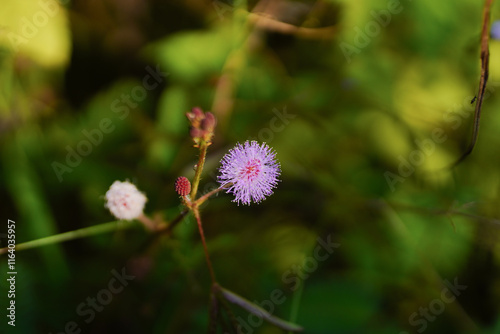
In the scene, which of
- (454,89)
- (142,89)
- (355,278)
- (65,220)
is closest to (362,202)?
(355,278)

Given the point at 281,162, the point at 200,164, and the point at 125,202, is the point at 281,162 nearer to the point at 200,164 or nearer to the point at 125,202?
the point at 125,202

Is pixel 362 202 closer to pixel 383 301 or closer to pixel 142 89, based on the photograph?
pixel 383 301

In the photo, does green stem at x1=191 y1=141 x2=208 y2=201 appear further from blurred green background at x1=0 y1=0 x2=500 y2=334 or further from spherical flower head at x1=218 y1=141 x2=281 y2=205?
blurred green background at x1=0 y1=0 x2=500 y2=334

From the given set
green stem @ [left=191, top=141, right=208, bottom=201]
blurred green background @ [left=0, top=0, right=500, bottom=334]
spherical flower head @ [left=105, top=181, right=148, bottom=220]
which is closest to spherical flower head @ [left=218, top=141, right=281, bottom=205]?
green stem @ [left=191, top=141, right=208, bottom=201]

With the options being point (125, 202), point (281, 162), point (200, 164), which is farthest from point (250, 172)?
point (281, 162)

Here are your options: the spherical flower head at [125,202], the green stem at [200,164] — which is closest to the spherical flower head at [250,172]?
the green stem at [200,164]

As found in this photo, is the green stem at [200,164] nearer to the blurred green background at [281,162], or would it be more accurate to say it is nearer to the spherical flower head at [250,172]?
the spherical flower head at [250,172]
